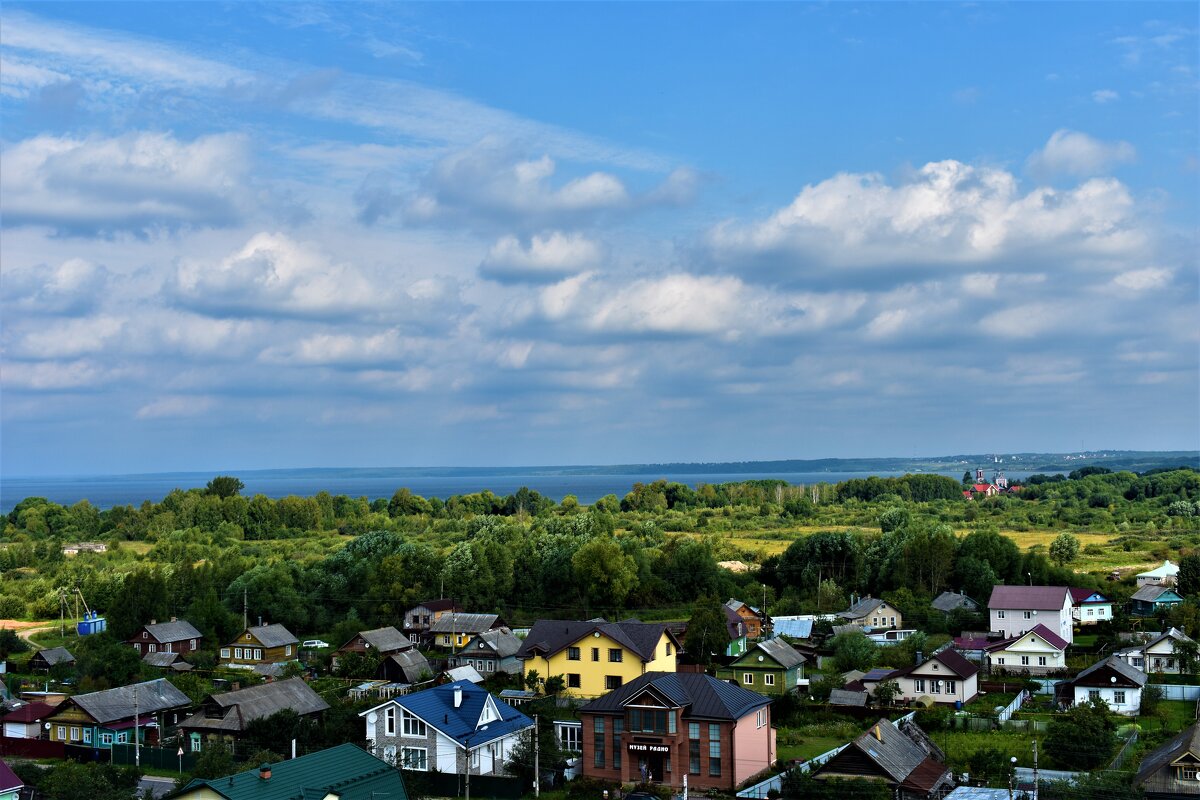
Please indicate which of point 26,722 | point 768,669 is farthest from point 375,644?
point 768,669

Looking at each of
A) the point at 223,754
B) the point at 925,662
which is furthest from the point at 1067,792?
the point at 223,754

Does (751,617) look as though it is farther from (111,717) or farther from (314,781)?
(314,781)

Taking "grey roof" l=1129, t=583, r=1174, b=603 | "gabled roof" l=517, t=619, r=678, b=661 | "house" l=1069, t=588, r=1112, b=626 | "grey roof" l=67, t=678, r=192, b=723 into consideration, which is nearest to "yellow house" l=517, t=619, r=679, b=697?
"gabled roof" l=517, t=619, r=678, b=661

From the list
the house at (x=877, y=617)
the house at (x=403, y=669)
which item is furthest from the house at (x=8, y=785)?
the house at (x=877, y=617)

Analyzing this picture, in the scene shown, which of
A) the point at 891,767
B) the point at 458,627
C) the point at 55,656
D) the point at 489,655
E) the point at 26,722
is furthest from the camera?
the point at 458,627

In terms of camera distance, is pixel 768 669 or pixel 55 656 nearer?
pixel 768 669

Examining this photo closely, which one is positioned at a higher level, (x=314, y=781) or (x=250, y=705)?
(x=314, y=781)

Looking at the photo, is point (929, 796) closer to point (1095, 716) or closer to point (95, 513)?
point (1095, 716)
